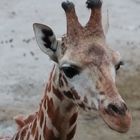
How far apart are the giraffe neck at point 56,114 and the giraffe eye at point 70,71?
0.14m

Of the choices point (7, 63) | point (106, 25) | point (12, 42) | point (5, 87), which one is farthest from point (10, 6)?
point (106, 25)

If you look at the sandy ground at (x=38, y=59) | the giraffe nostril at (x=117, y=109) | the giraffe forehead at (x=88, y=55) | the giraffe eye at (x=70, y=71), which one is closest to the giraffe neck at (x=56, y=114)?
the giraffe eye at (x=70, y=71)

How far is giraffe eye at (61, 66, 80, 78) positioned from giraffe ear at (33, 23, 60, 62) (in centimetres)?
21

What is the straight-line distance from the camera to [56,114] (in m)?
5.31

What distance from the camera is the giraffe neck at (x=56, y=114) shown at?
5250 mm

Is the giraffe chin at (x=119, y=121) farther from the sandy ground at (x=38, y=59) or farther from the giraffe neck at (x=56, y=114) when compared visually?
the sandy ground at (x=38, y=59)

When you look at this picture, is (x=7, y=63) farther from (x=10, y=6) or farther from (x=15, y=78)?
(x=10, y=6)

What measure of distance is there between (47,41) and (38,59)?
5813 mm

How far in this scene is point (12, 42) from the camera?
11484 millimetres

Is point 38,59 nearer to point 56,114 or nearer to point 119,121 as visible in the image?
point 56,114

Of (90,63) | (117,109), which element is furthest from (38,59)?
(117,109)

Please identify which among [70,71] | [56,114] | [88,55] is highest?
[88,55]

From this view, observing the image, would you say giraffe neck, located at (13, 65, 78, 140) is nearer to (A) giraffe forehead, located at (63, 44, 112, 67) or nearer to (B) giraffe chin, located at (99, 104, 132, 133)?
→ (A) giraffe forehead, located at (63, 44, 112, 67)

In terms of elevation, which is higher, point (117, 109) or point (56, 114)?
point (117, 109)
